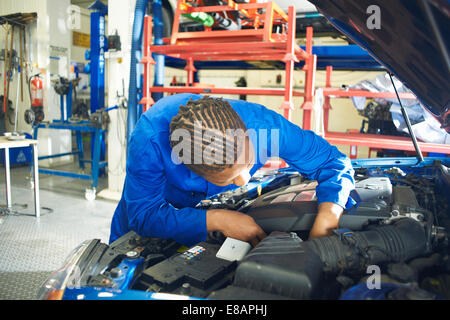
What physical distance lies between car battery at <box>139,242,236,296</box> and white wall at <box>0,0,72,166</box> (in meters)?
5.83

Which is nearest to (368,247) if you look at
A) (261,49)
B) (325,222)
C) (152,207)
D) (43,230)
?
(325,222)

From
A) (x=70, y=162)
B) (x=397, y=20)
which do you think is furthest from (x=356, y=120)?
(x=397, y=20)

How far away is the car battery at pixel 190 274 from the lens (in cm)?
90

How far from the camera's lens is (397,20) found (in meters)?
0.91

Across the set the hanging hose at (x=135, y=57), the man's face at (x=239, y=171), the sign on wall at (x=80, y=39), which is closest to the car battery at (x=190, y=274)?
the man's face at (x=239, y=171)

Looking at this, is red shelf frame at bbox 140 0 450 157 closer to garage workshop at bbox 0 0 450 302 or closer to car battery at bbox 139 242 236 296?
garage workshop at bbox 0 0 450 302

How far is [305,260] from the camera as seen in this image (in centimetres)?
84

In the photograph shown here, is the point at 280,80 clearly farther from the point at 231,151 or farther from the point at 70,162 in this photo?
the point at 231,151

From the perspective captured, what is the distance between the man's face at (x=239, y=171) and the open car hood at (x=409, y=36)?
1.56 feet

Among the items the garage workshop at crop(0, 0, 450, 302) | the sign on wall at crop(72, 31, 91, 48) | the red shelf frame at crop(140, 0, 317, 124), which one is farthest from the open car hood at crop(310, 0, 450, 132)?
the sign on wall at crop(72, 31, 91, 48)

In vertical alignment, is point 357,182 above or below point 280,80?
below

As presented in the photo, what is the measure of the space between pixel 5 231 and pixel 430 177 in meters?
3.32

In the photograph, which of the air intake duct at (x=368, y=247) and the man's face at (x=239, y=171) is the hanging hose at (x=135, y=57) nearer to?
the man's face at (x=239, y=171)

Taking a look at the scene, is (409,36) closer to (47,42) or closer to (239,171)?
(239,171)
